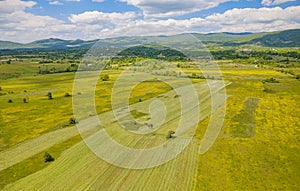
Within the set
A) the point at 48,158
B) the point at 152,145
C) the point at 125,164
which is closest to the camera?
the point at 125,164

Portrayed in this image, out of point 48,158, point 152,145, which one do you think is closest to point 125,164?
point 152,145

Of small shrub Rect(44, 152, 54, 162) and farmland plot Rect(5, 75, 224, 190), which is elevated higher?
small shrub Rect(44, 152, 54, 162)

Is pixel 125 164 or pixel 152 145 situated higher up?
pixel 125 164

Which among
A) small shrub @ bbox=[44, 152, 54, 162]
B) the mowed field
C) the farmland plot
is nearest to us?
the farmland plot

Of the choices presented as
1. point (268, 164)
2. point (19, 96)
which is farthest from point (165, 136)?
point (19, 96)

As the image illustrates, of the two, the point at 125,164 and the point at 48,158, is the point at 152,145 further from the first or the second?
the point at 48,158

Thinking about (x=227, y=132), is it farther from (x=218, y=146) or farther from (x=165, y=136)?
(x=165, y=136)

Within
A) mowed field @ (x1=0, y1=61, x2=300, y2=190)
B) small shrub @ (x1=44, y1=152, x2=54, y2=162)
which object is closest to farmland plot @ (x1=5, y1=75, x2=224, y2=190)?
mowed field @ (x1=0, y1=61, x2=300, y2=190)

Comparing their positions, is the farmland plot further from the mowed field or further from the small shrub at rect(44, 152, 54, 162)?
the small shrub at rect(44, 152, 54, 162)
